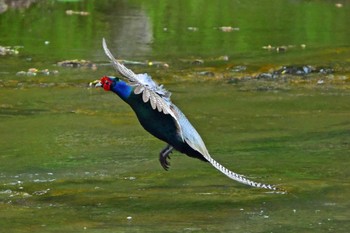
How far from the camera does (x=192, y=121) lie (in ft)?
43.8

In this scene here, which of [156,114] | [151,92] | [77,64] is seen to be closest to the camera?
[151,92]

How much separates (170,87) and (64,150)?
4814 millimetres

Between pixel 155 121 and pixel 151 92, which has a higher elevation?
pixel 151 92

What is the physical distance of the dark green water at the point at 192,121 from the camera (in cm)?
862

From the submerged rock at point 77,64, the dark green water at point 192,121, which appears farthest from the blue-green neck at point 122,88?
the submerged rock at point 77,64

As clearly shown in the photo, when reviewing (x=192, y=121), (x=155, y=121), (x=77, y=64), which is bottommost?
(x=192, y=121)

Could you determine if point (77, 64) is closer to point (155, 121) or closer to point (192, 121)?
point (192, 121)

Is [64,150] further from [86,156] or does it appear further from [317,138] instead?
[317,138]

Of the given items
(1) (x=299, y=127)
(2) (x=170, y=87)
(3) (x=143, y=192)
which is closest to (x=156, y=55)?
(2) (x=170, y=87)

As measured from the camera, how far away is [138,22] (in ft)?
77.6

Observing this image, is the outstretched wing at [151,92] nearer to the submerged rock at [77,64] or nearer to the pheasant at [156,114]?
the pheasant at [156,114]

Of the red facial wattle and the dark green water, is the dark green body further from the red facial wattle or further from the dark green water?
the dark green water

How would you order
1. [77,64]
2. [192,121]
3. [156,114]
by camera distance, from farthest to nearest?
[77,64] < [192,121] < [156,114]

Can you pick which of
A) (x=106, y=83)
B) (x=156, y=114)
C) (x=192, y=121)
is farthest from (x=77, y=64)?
(x=156, y=114)
